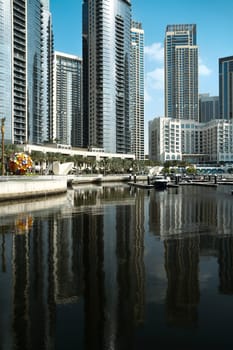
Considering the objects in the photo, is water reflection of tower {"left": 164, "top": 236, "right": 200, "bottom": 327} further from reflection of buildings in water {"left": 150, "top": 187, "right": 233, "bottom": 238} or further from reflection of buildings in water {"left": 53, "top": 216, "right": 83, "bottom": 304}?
reflection of buildings in water {"left": 150, "top": 187, "right": 233, "bottom": 238}

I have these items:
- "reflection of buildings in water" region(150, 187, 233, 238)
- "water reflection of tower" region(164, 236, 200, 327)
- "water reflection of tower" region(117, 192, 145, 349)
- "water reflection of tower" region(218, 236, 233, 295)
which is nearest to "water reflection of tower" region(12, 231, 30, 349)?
"water reflection of tower" region(117, 192, 145, 349)

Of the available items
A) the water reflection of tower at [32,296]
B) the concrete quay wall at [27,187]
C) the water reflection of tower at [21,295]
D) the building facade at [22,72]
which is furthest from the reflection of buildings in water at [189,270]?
the building facade at [22,72]

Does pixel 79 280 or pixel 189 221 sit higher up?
pixel 79 280

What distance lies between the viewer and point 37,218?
37.2 m

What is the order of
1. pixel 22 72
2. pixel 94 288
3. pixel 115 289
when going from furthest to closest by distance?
1. pixel 22 72
2. pixel 94 288
3. pixel 115 289

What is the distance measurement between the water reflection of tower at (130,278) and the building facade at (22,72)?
121 metres

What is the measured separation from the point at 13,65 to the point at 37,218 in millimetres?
122003

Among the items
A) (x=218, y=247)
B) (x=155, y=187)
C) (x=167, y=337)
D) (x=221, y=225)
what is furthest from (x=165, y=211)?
(x=155, y=187)

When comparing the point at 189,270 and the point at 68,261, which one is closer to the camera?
the point at 189,270

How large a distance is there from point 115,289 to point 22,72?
14635cm

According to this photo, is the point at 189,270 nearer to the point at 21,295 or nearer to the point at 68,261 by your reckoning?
the point at 68,261

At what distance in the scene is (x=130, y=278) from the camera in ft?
54.9

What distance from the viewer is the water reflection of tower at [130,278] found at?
39.8ft

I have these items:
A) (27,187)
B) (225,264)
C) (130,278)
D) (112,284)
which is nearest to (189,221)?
(225,264)
